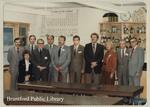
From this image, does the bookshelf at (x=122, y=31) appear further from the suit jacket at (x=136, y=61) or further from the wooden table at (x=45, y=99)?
the wooden table at (x=45, y=99)

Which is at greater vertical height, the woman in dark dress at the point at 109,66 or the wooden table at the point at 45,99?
the woman in dark dress at the point at 109,66

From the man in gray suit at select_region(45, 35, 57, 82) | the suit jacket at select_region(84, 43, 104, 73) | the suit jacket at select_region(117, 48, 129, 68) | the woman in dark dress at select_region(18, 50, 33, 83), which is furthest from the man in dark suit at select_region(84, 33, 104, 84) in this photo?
the woman in dark dress at select_region(18, 50, 33, 83)

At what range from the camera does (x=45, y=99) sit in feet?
7.83

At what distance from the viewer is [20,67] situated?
7.90ft

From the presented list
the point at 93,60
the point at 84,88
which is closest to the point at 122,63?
the point at 93,60

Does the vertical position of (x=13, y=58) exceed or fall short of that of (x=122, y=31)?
it falls short

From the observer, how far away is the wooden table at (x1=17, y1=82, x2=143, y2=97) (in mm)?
2340

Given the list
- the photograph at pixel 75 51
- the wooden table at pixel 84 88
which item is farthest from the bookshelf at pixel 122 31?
the wooden table at pixel 84 88

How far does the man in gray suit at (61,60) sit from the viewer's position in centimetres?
240

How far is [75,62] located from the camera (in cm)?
240

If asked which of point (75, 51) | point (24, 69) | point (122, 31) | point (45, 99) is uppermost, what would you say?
point (122, 31)

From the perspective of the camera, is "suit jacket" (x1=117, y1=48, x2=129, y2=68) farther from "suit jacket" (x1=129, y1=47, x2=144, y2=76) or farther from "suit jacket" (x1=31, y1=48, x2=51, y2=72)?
"suit jacket" (x1=31, y1=48, x2=51, y2=72)

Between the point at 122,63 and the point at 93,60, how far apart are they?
0.18 m

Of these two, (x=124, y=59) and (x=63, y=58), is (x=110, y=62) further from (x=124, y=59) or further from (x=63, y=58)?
(x=63, y=58)
